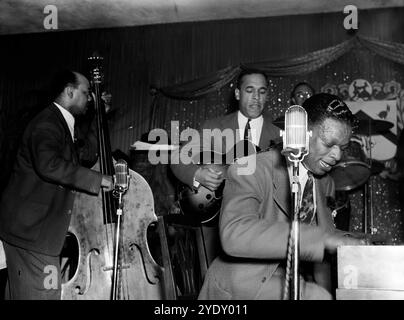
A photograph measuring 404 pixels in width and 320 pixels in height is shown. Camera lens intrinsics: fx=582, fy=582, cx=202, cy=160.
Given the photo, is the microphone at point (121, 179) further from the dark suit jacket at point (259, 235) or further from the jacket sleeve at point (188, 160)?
the jacket sleeve at point (188, 160)

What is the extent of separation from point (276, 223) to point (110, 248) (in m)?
2.00

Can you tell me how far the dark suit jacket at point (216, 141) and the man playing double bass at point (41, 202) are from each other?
0.80 meters

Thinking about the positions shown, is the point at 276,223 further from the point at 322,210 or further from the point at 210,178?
the point at 210,178

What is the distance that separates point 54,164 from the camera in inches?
164

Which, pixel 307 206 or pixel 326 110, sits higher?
pixel 326 110

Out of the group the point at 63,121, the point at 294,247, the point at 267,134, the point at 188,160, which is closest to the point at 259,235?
the point at 294,247

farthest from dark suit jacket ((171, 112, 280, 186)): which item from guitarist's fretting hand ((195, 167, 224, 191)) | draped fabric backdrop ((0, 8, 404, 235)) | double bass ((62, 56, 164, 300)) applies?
draped fabric backdrop ((0, 8, 404, 235))

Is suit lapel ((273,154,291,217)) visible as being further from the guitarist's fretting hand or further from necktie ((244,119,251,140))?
necktie ((244,119,251,140))

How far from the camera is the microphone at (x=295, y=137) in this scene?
7.05 ft

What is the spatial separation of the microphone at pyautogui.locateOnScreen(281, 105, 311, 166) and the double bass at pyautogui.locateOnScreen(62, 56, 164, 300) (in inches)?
79.4

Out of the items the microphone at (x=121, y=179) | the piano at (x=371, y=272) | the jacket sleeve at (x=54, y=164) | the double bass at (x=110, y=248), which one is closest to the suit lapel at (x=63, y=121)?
the jacket sleeve at (x=54, y=164)

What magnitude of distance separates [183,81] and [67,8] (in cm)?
187

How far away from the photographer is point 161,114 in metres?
8.20

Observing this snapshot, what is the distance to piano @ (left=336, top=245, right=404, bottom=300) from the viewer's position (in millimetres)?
1736
